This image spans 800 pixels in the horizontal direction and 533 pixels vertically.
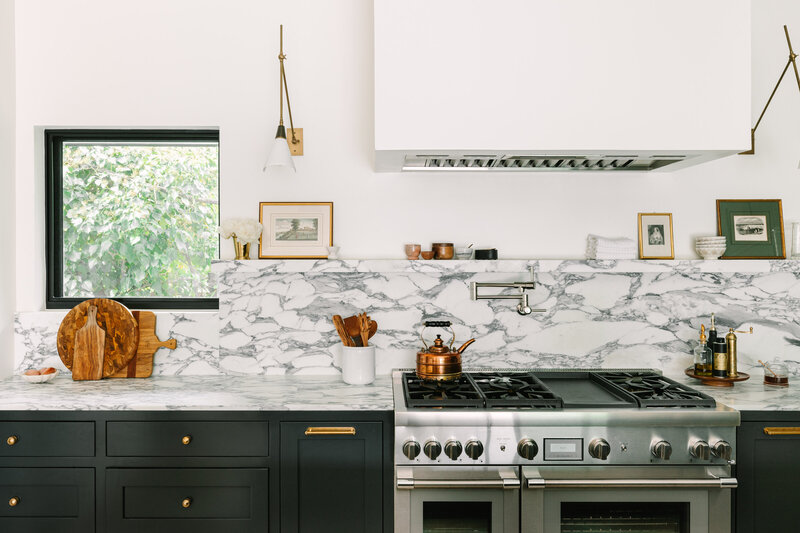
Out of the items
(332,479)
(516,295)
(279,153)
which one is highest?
(279,153)

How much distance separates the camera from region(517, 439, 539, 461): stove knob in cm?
200

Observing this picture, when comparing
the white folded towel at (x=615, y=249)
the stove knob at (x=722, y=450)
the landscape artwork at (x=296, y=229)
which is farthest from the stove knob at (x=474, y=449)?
the landscape artwork at (x=296, y=229)

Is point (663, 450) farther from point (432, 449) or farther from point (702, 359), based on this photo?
point (432, 449)

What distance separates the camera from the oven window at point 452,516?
6.64ft

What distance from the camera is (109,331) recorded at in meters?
2.62

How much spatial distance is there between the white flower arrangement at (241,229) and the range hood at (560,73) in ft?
2.66

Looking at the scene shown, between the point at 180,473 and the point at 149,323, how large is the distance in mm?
883

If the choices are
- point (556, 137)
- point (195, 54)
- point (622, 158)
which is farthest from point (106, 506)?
point (622, 158)

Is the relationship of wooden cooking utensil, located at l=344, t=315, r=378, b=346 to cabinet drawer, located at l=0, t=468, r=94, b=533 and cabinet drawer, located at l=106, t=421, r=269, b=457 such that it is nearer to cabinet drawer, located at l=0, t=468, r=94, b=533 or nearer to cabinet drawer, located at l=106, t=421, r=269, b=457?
cabinet drawer, located at l=106, t=421, r=269, b=457

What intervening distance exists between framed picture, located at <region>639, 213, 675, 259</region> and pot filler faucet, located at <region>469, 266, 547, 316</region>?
599 mm

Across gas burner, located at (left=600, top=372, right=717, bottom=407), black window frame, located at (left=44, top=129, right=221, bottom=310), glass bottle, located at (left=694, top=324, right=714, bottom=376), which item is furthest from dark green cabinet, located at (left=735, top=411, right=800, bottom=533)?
black window frame, located at (left=44, top=129, right=221, bottom=310)

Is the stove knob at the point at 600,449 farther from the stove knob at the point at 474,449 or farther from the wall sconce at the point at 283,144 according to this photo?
the wall sconce at the point at 283,144

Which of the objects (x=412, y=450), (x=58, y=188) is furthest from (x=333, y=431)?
(x=58, y=188)

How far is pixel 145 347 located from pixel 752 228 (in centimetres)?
318
